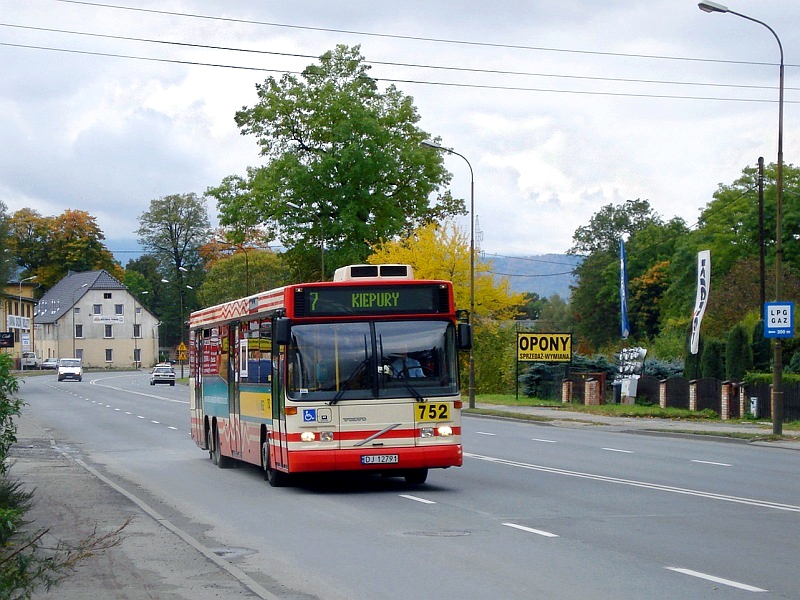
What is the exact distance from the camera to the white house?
131000 mm

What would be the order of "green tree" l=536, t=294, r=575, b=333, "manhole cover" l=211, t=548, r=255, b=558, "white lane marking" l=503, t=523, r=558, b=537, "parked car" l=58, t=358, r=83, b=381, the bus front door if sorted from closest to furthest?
"manhole cover" l=211, t=548, r=255, b=558, "white lane marking" l=503, t=523, r=558, b=537, the bus front door, "parked car" l=58, t=358, r=83, b=381, "green tree" l=536, t=294, r=575, b=333

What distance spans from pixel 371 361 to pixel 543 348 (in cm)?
3235

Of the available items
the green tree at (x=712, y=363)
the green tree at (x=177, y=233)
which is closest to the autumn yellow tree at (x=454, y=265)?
the green tree at (x=712, y=363)

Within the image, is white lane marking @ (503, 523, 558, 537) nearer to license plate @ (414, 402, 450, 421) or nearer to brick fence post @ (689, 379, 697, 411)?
license plate @ (414, 402, 450, 421)

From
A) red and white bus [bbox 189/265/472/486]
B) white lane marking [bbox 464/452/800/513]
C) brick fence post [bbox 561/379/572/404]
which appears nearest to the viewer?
white lane marking [bbox 464/452/800/513]

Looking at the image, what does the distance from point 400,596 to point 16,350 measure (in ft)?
407

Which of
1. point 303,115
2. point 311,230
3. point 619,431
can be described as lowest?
Answer: point 619,431

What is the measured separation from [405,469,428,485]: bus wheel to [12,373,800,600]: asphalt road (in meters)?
0.22

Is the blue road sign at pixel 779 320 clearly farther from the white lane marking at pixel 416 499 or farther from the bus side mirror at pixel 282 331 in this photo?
the bus side mirror at pixel 282 331

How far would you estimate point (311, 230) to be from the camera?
62.2 meters

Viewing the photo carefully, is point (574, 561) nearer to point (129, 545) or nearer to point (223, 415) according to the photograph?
point (129, 545)

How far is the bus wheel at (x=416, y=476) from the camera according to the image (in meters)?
17.6

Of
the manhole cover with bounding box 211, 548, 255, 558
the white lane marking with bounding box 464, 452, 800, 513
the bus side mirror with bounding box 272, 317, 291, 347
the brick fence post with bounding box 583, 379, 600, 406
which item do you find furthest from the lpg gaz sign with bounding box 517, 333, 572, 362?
the manhole cover with bounding box 211, 548, 255, 558

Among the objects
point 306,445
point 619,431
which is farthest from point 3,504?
point 619,431
